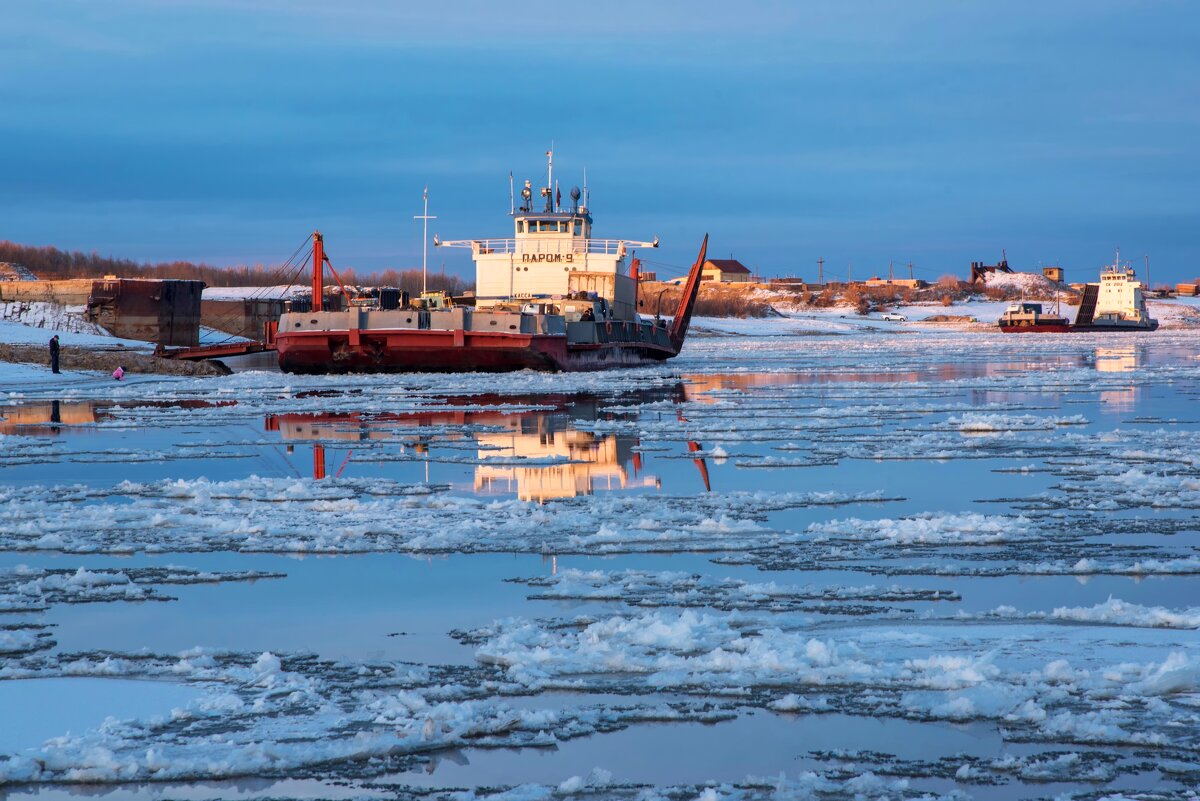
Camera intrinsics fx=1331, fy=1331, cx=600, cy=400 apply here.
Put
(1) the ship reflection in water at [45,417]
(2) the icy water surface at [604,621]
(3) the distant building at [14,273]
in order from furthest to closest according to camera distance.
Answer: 1. (3) the distant building at [14,273]
2. (1) the ship reflection in water at [45,417]
3. (2) the icy water surface at [604,621]

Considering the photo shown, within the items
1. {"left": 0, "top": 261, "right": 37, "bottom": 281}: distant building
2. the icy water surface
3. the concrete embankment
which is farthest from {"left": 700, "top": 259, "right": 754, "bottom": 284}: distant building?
the icy water surface

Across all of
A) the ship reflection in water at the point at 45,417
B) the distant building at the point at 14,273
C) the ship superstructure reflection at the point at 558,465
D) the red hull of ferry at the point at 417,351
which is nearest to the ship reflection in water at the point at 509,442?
the ship superstructure reflection at the point at 558,465

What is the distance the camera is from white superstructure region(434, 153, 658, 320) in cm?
4253

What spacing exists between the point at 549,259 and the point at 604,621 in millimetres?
37078

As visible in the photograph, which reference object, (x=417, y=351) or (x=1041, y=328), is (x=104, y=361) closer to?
(x=417, y=351)

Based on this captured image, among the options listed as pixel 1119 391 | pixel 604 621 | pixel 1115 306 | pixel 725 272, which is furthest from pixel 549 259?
pixel 725 272

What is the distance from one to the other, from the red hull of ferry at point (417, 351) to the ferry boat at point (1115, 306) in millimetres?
79858

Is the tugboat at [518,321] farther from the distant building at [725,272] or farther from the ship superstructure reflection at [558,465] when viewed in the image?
the distant building at [725,272]

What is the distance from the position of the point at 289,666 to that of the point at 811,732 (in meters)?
→ 2.16

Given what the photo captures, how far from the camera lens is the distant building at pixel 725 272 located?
172 metres

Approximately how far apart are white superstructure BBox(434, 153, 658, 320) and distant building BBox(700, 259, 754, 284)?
4968 inches

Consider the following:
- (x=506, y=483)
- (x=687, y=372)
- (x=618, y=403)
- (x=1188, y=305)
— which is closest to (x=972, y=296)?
(x=1188, y=305)

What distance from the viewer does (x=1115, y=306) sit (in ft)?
347

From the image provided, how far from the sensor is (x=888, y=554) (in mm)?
7871
